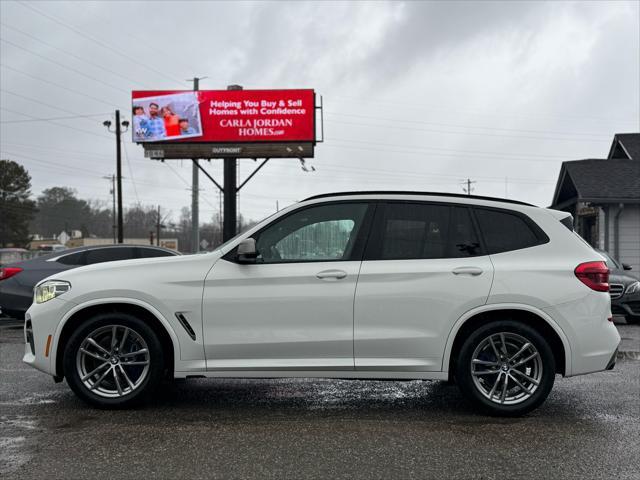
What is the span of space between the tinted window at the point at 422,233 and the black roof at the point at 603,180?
14.5 meters

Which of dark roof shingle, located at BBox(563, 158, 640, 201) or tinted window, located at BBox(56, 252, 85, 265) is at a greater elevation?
dark roof shingle, located at BBox(563, 158, 640, 201)

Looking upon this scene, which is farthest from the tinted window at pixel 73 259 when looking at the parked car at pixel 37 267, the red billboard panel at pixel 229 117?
the red billboard panel at pixel 229 117

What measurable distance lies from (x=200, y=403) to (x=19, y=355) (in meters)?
3.92

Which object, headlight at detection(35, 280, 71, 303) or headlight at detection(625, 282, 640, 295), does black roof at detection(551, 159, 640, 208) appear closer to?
headlight at detection(625, 282, 640, 295)

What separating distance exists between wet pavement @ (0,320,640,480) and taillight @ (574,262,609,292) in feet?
3.54

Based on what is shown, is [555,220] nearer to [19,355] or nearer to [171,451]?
[171,451]

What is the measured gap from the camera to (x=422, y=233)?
5289mm

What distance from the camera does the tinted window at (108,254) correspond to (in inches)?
440

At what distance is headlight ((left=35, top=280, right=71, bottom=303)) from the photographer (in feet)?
17.3

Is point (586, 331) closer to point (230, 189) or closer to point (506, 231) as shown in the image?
point (506, 231)

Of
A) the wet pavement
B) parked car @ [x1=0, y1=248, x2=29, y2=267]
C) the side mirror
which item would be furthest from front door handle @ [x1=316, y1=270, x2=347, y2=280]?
parked car @ [x1=0, y1=248, x2=29, y2=267]

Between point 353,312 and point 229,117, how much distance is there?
24.5 meters

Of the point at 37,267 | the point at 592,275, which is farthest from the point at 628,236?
the point at 37,267

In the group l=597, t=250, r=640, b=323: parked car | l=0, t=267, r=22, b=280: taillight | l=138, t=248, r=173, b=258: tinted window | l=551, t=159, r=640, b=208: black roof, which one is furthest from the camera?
l=551, t=159, r=640, b=208: black roof
